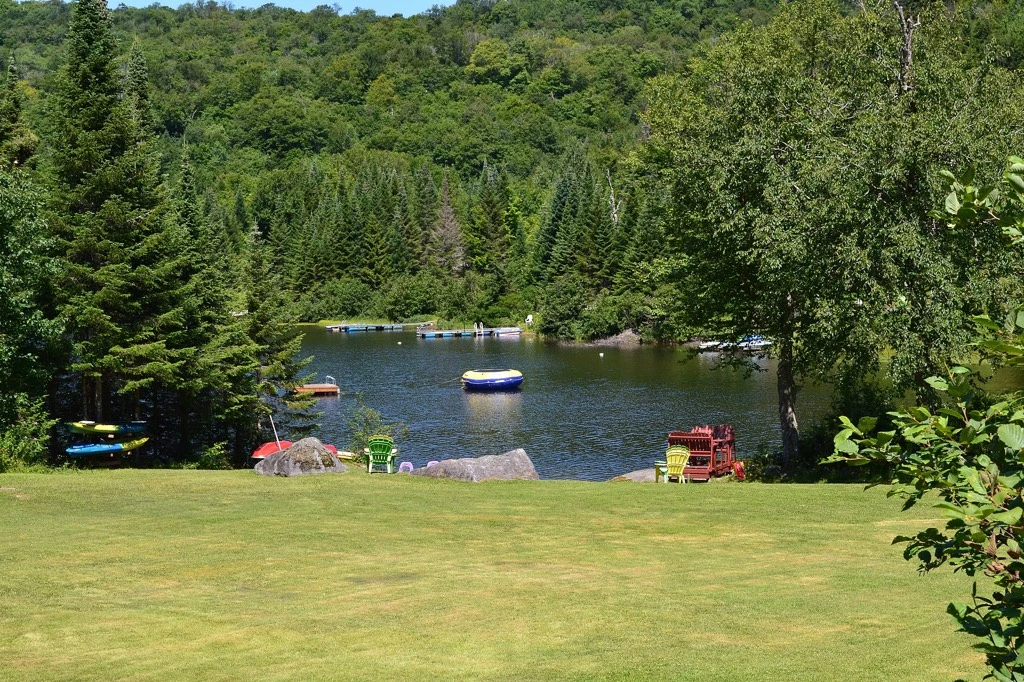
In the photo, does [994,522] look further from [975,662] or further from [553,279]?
[553,279]

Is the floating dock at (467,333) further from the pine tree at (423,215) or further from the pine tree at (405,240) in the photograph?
the pine tree at (423,215)

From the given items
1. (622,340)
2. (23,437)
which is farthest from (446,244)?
(23,437)

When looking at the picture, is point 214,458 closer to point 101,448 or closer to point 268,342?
point 101,448

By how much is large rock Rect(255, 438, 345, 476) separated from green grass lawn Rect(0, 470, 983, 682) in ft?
11.5

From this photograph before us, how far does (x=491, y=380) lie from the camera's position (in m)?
60.7

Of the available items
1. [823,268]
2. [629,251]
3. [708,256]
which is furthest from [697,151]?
[629,251]

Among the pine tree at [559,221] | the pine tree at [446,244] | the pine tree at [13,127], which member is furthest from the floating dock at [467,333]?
the pine tree at [13,127]

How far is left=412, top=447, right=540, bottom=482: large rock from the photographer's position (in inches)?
931

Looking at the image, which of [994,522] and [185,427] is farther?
[185,427]

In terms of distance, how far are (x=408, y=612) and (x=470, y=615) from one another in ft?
2.40

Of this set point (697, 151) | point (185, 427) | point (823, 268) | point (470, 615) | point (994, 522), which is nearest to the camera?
point (994, 522)

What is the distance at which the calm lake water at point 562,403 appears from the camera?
41806 millimetres

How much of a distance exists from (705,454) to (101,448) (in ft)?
54.8

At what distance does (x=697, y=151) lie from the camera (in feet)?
95.3
